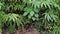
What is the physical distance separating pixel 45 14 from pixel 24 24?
47cm

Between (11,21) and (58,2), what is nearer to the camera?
(11,21)

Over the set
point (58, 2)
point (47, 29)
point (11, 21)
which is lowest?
point (47, 29)

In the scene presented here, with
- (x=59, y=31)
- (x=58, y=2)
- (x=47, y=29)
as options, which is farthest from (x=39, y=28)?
(x=58, y=2)

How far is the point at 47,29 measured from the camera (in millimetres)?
3686

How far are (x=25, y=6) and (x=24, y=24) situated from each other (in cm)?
37

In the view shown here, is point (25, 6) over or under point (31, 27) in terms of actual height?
over

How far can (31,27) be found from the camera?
3664 mm

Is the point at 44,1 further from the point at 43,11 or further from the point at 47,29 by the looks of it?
the point at 47,29

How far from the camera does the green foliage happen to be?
3.43 meters

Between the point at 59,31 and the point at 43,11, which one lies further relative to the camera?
the point at 43,11

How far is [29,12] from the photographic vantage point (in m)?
3.49

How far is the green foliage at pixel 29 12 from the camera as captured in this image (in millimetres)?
3428

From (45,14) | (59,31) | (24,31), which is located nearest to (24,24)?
(24,31)

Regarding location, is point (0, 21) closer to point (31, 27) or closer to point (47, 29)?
point (31, 27)
